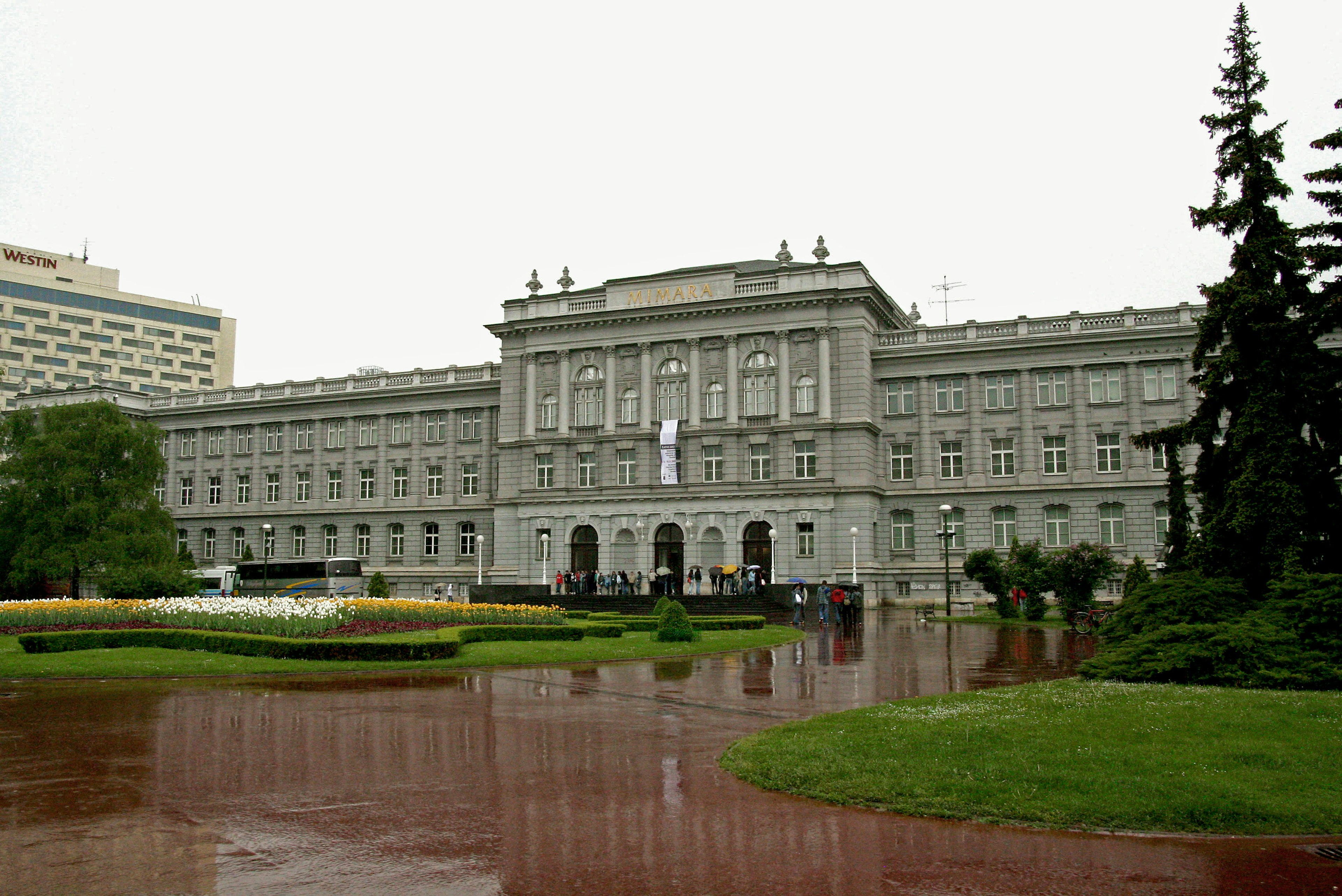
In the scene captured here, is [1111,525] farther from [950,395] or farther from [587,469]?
[587,469]

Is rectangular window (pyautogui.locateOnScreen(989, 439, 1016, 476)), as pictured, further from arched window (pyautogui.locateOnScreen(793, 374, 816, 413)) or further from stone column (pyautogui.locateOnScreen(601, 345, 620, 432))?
stone column (pyautogui.locateOnScreen(601, 345, 620, 432))

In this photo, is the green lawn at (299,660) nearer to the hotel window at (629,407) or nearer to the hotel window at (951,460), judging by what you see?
the hotel window at (951,460)

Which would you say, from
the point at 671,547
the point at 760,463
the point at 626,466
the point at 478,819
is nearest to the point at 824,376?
the point at 760,463

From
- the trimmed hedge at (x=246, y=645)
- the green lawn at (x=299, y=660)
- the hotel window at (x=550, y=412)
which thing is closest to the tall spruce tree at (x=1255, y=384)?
the green lawn at (x=299, y=660)

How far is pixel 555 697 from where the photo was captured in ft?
62.7

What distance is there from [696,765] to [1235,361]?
588 inches

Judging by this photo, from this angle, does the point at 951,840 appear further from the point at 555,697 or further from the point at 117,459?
the point at 117,459

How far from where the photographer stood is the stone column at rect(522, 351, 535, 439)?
66938mm

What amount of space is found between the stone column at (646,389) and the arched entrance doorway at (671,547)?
6.14 metres

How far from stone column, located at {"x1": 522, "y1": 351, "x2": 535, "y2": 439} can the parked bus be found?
14.1 meters

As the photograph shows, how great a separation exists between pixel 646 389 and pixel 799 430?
10.0 meters

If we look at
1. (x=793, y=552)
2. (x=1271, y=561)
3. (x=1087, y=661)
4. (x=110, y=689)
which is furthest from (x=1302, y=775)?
(x=793, y=552)

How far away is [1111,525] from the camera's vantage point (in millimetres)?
58000

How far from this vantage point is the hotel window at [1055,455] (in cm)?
5941
